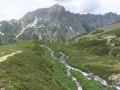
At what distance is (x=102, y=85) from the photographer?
102 ft

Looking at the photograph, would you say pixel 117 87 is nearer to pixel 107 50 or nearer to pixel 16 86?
pixel 16 86

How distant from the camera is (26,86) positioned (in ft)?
59.6

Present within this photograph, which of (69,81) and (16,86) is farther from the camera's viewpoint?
(69,81)

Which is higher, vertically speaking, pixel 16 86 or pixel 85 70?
pixel 16 86

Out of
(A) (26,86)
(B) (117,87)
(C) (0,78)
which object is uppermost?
(C) (0,78)

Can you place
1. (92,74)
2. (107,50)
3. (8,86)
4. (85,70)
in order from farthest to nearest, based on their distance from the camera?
(107,50)
(85,70)
(92,74)
(8,86)

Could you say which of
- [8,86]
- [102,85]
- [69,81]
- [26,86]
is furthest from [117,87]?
[8,86]

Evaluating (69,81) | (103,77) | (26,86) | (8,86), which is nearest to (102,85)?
(103,77)

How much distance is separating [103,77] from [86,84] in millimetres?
8697

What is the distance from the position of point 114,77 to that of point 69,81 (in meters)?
14.1

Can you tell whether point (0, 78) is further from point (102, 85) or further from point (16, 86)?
point (102, 85)

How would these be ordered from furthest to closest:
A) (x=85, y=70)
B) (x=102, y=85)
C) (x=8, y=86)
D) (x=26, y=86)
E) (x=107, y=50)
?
(x=107, y=50) → (x=85, y=70) → (x=102, y=85) → (x=26, y=86) → (x=8, y=86)

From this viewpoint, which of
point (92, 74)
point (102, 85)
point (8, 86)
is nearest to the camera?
point (8, 86)

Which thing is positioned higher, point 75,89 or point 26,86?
point 26,86
